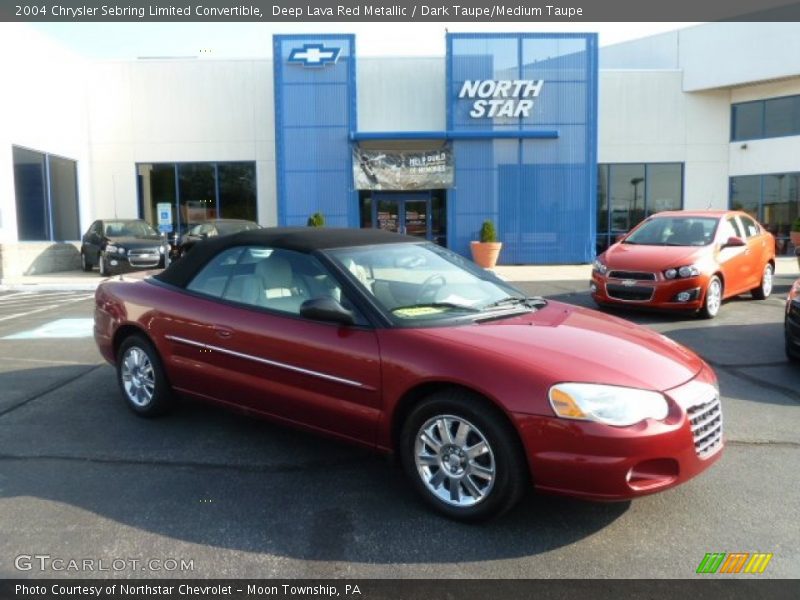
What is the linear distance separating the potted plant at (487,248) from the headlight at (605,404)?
16.5 meters

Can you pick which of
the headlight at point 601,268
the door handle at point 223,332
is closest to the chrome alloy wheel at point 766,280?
the headlight at point 601,268

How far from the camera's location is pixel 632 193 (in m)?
23.5

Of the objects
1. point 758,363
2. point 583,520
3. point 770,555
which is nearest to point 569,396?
point 583,520

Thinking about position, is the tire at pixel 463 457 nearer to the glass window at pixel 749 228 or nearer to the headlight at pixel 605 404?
the headlight at pixel 605 404

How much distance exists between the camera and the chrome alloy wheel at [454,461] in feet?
10.7

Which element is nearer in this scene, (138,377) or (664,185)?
(138,377)

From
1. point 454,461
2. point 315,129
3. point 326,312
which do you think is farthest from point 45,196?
point 454,461

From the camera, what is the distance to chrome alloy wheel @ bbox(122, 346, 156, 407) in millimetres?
4930

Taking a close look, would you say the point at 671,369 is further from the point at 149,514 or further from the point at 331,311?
the point at 149,514

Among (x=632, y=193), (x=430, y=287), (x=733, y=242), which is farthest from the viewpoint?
(x=632, y=193)

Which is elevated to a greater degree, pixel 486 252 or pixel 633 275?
pixel 633 275

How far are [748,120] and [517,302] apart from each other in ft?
74.3

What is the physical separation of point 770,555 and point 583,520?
2.75 feet

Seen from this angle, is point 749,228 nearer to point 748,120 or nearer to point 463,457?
point 463,457
